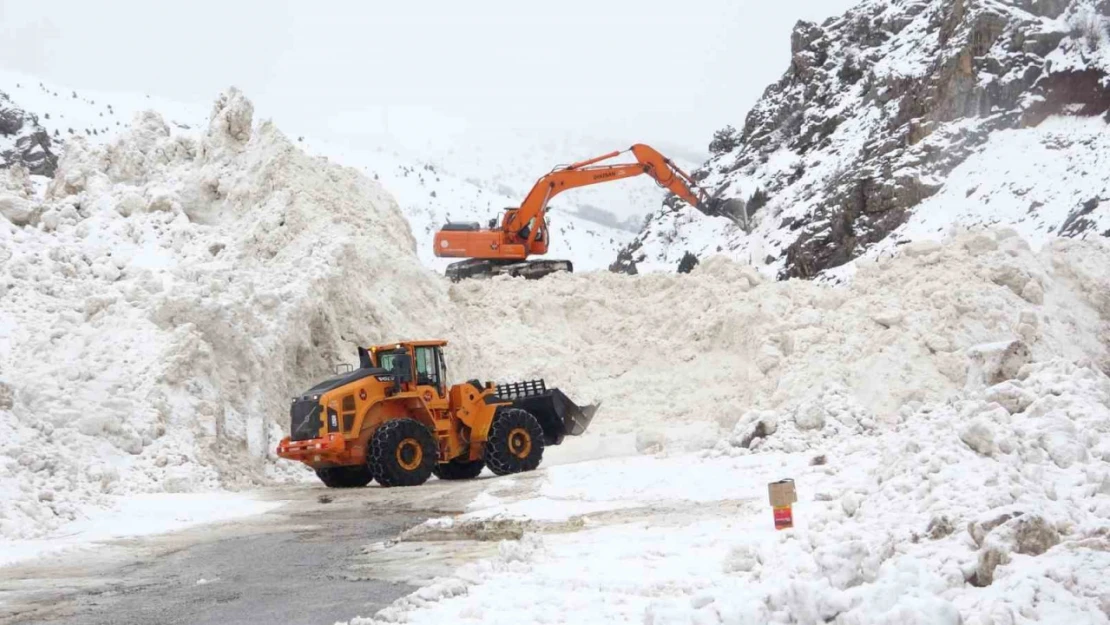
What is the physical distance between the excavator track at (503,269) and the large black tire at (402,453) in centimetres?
1046

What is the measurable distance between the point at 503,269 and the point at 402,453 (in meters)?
11.3

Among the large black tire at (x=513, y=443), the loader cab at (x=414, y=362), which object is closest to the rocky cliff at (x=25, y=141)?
the loader cab at (x=414, y=362)

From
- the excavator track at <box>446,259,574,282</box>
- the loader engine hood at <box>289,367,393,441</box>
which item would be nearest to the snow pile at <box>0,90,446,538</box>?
the loader engine hood at <box>289,367,393,441</box>

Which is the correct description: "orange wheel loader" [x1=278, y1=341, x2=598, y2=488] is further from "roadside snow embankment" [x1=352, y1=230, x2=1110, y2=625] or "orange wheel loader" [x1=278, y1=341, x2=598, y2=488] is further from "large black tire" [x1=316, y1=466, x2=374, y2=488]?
"roadside snow embankment" [x1=352, y1=230, x2=1110, y2=625]

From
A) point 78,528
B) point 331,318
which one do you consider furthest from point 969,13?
point 78,528

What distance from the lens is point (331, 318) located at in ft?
59.1

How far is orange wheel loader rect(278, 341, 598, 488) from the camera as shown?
13750mm

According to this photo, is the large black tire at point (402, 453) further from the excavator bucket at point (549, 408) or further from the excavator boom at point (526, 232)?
the excavator boom at point (526, 232)

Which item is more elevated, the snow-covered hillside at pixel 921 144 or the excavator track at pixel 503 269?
the snow-covered hillside at pixel 921 144

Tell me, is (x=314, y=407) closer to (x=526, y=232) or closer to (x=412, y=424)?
(x=412, y=424)

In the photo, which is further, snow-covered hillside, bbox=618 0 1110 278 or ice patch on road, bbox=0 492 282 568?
snow-covered hillside, bbox=618 0 1110 278

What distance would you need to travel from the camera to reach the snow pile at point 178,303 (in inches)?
501

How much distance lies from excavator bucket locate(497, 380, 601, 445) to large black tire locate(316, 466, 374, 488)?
7.10 ft

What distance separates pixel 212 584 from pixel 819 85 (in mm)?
56418
